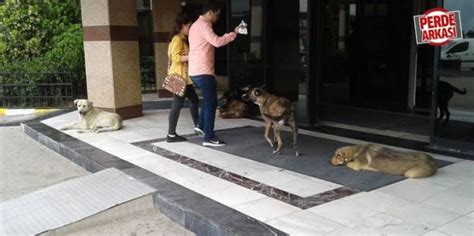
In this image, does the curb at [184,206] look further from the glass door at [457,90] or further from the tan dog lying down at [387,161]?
the glass door at [457,90]

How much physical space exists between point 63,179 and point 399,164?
3.94 meters

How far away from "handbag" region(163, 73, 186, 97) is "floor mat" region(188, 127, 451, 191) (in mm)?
756

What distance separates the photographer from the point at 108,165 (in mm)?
5738

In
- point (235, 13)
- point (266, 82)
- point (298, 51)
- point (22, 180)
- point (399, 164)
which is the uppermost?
point (235, 13)

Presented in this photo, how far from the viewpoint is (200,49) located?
6.16m

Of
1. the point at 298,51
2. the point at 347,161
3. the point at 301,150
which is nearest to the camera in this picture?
the point at 347,161

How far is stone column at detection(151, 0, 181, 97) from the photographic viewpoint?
1195cm

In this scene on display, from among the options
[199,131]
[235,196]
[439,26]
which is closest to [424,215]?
[235,196]

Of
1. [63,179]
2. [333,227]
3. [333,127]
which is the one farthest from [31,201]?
[333,127]

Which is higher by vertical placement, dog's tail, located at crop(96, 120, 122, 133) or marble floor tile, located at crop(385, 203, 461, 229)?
dog's tail, located at crop(96, 120, 122, 133)

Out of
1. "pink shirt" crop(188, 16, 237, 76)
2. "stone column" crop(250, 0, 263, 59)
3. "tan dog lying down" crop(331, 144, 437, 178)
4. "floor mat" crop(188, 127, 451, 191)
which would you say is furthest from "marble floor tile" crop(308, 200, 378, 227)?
"stone column" crop(250, 0, 263, 59)

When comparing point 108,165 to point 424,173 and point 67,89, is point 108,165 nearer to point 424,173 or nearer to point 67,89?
point 424,173

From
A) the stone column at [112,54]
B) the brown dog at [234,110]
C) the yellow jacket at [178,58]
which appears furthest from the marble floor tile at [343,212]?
the stone column at [112,54]

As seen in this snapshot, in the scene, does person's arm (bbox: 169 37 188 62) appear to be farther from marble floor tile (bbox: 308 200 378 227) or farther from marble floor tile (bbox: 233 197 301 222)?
marble floor tile (bbox: 308 200 378 227)
